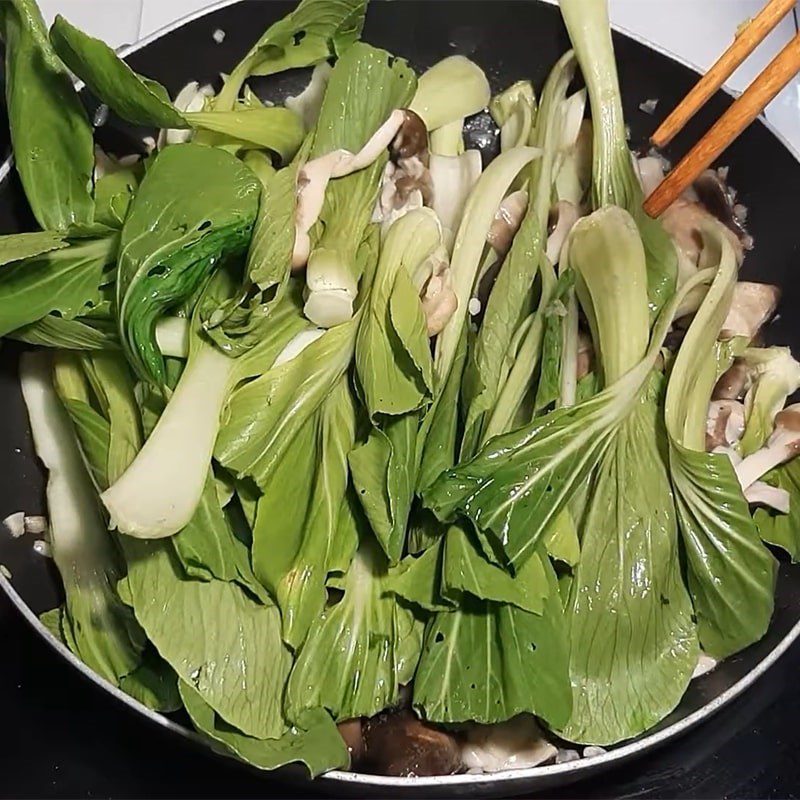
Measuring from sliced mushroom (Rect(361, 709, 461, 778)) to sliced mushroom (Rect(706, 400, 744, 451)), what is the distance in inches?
14.3

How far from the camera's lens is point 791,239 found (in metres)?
1.03

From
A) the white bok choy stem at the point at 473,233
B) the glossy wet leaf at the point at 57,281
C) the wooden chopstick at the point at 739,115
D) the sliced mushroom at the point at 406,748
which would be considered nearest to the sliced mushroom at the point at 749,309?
the wooden chopstick at the point at 739,115

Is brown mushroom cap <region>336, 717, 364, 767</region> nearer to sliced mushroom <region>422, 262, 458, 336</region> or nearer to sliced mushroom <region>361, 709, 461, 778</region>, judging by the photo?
sliced mushroom <region>361, 709, 461, 778</region>

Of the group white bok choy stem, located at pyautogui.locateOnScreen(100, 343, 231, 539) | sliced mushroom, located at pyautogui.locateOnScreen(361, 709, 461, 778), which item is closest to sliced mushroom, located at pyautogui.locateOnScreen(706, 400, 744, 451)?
sliced mushroom, located at pyautogui.locateOnScreen(361, 709, 461, 778)

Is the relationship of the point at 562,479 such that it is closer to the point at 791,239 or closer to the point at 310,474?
the point at 310,474

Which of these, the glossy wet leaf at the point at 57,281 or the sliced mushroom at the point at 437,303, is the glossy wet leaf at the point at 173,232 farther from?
the sliced mushroom at the point at 437,303

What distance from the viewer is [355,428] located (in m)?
0.81

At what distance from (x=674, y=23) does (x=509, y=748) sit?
0.93 m

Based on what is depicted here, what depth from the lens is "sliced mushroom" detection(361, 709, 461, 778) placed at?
81 centimetres

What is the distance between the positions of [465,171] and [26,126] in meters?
0.42

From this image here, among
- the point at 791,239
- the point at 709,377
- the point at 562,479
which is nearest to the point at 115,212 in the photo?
the point at 562,479

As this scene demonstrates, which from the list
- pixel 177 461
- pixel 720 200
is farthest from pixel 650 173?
pixel 177 461

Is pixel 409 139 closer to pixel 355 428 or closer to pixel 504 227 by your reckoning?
pixel 504 227

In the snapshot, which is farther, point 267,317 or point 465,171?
point 465,171
